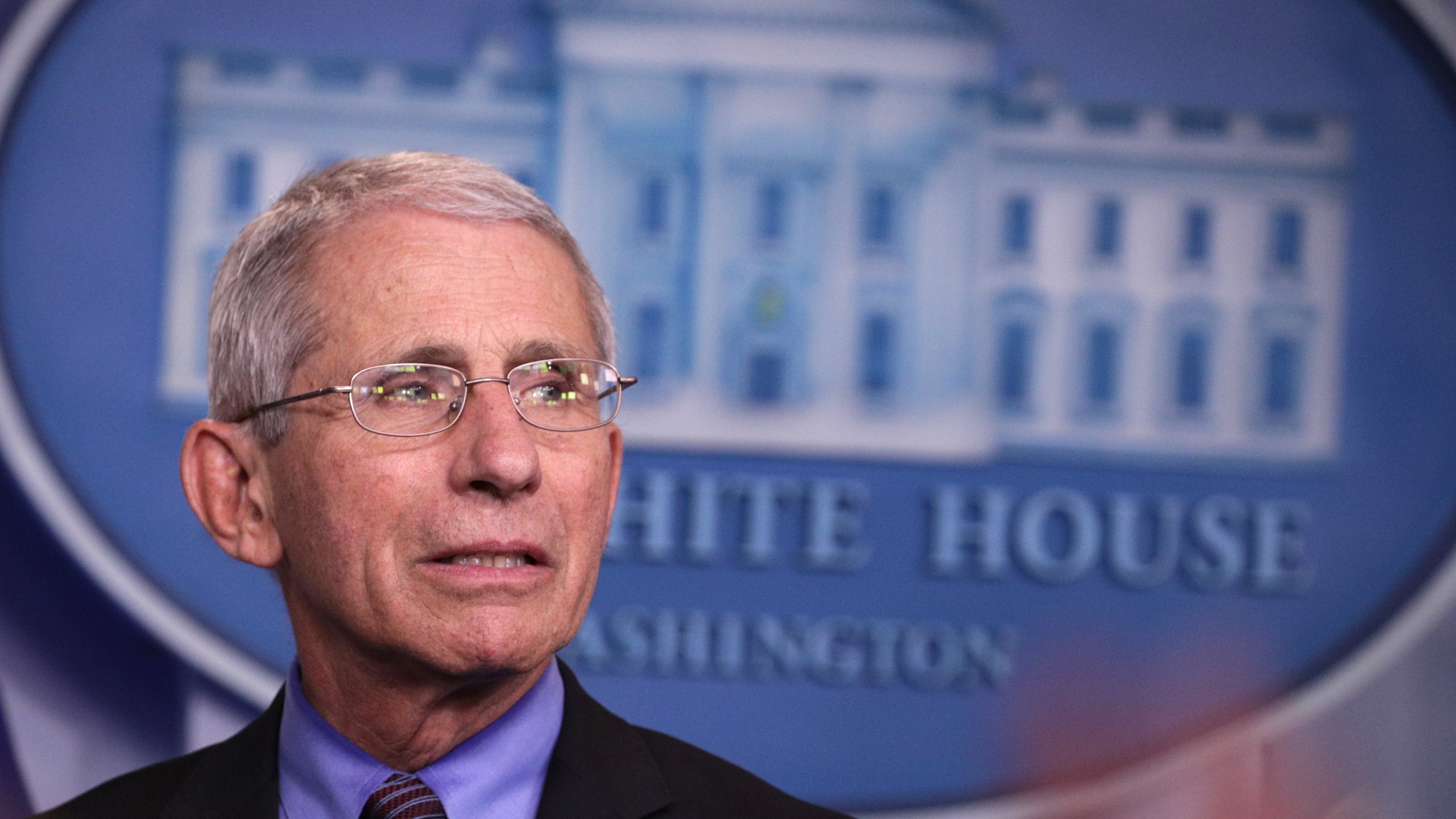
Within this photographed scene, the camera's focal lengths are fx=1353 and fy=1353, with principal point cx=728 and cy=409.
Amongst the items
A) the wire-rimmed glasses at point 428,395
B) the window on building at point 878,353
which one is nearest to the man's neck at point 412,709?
the wire-rimmed glasses at point 428,395

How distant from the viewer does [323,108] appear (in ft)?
9.68

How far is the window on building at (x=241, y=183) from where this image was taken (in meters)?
2.94

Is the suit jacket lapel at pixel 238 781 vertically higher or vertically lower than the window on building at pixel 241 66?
lower

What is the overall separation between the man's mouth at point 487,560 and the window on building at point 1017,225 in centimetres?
192

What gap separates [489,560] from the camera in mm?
1297

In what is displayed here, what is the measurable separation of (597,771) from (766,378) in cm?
163

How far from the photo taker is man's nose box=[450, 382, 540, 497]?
126 centimetres

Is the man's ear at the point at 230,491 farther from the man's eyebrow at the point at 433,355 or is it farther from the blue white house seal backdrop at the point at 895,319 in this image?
the blue white house seal backdrop at the point at 895,319

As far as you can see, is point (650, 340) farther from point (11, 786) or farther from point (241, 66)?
point (11, 786)

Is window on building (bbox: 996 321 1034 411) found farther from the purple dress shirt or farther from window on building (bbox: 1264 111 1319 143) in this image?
the purple dress shirt

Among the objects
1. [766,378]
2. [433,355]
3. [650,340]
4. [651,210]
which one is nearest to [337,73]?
[651,210]

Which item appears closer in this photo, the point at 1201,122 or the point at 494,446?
the point at 494,446

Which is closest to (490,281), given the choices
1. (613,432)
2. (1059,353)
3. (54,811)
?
(613,432)

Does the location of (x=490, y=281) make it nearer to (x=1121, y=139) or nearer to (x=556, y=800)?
(x=556, y=800)
